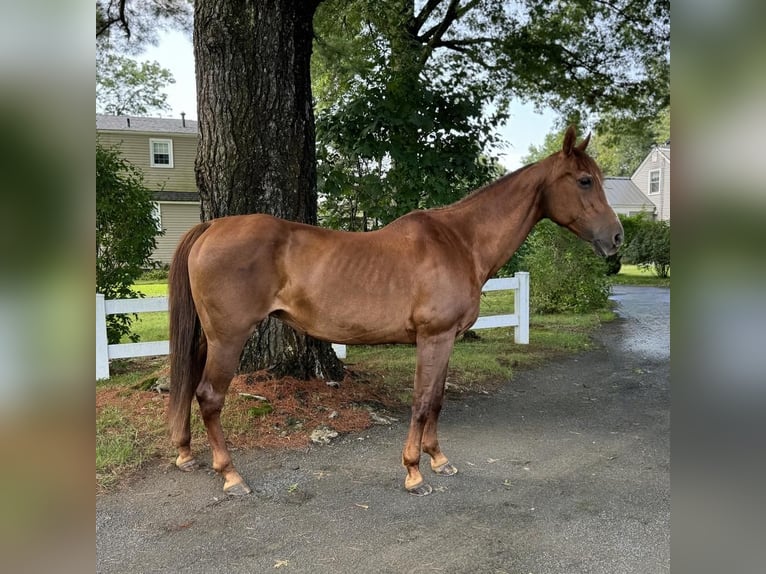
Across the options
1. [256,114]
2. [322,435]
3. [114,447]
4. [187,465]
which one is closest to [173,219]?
[256,114]

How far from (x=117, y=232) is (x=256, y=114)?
2.67 m

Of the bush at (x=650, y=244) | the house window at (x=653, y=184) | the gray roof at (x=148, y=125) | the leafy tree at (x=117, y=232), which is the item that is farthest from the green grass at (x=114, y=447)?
the house window at (x=653, y=184)

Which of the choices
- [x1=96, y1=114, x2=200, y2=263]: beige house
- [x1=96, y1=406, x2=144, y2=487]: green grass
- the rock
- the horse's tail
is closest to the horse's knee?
the horse's tail

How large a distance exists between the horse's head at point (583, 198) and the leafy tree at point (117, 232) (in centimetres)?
489

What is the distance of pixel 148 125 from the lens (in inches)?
942

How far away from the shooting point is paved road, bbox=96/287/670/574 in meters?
2.40

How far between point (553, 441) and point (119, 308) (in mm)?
4561

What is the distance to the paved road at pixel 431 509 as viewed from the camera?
2402mm

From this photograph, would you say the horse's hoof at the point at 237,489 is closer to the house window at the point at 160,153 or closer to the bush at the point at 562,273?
the bush at the point at 562,273

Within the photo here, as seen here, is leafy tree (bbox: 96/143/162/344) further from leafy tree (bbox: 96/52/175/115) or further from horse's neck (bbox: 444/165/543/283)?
leafy tree (bbox: 96/52/175/115)

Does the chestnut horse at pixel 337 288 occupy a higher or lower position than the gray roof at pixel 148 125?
lower

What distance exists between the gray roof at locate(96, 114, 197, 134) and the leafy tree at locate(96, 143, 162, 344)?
57.6ft
